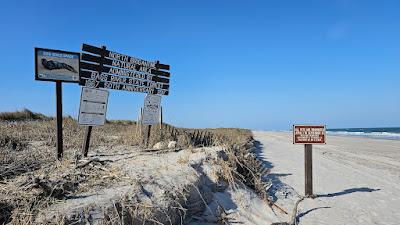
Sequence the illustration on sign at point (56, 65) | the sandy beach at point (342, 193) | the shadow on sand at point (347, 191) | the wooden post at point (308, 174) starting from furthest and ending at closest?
the shadow on sand at point (347, 191), the wooden post at point (308, 174), the illustration on sign at point (56, 65), the sandy beach at point (342, 193)

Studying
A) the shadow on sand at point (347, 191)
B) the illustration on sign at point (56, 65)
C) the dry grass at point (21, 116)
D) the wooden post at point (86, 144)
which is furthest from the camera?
the dry grass at point (21, 116)

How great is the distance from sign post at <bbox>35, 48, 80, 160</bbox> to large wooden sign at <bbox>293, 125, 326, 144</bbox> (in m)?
4.80

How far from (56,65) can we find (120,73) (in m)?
2.33

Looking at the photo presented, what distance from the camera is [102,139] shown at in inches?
439

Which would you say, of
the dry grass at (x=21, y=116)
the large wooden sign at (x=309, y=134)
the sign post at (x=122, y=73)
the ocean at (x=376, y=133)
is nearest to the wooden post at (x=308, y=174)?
the large wooden sign at (x=309, y=134)

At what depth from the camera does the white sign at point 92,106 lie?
8469 mm

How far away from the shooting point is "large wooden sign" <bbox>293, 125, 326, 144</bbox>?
9203mm

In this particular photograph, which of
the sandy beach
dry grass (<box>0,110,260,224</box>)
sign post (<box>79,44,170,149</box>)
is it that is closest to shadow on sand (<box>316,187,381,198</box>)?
the sandy beach

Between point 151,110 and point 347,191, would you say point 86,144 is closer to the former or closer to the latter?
point 151,110

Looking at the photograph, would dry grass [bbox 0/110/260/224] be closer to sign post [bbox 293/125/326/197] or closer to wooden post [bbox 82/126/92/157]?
wooden post [bbox 82/126/92/157]

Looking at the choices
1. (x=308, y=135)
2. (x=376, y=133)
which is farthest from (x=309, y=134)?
(x=376, y=133)

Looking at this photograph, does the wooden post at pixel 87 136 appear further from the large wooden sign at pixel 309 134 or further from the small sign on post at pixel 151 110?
the large wooden sign at pixel 309 134

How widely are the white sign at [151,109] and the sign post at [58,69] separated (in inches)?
122

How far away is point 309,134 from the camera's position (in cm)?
921
